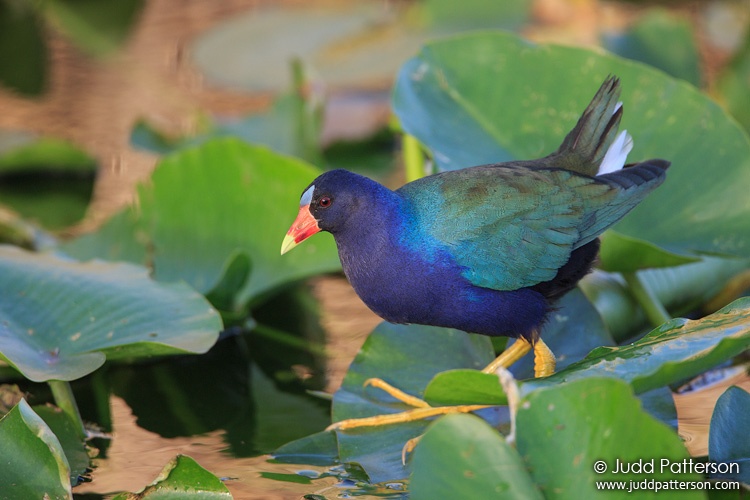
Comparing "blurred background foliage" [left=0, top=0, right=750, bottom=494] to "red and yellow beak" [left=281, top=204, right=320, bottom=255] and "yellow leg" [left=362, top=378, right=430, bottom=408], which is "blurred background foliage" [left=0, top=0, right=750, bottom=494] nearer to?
"yellow leg" [left=362, top=378, right=430, bottom=408]

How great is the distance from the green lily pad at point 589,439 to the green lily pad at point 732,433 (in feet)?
1.49

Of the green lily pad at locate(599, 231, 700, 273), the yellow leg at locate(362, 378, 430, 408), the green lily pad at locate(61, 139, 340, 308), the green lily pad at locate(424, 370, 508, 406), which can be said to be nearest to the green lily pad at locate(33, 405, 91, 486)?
the green lily pad at locate(61, 139, 340, 308)

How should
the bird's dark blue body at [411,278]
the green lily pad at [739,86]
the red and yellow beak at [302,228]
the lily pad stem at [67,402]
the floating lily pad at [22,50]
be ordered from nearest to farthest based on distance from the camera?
the bird's dark blue body at [411,278]
the red and yellow beak at [302,228]
the lily pad stem at [67,402]
the green lily pad at [739,86]
the floating lily pad at [22,50]

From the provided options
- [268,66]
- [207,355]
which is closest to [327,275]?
[207,355]

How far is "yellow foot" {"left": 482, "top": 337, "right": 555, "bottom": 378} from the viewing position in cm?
230

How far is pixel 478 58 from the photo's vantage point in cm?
276

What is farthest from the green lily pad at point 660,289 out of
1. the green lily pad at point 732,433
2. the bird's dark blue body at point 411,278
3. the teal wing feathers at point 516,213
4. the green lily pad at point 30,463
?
the green lily pad at point 30,463

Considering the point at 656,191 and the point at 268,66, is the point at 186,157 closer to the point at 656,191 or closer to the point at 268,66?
the point at 656,191

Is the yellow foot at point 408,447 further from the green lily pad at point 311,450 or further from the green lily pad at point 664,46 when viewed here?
the green lily pad at point 664,46

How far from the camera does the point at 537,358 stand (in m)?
2.32

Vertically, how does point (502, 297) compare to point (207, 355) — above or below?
above

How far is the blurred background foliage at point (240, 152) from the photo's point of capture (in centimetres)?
269

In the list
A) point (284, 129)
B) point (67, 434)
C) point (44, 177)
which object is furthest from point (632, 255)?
point (44, 177)

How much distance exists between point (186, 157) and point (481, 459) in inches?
62.5
